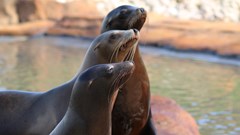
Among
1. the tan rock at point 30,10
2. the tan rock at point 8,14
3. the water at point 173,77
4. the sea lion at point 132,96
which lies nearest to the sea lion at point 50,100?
the sea lion at point 132,96

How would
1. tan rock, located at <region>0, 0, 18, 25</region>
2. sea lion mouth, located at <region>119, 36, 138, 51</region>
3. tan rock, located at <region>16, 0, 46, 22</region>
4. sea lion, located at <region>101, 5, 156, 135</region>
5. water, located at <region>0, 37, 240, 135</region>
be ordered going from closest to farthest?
sea lion mouth, located at <region>119, 36, 138, 51</region> → sea lion, located at <region>101, 5, 156, 135</region> → water, located at <region>0, 37, 240, 135</region> → tan rock, located at <region>16, 0, 46, 22</region> → tan rock, located at <region>0, 0, 18, 25</region>

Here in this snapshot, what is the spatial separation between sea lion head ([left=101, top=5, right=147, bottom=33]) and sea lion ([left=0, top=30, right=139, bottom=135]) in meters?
0.36

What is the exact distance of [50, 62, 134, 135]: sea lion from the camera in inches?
123

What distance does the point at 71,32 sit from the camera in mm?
15945

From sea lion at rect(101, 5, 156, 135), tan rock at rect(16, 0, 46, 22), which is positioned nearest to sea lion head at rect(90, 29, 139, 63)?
sea lion at rect(101, 5, 156, 135)

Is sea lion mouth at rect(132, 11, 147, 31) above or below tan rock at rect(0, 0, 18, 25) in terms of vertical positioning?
above

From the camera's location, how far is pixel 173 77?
1012 centimetres

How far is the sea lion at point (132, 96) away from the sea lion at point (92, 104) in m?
1.02

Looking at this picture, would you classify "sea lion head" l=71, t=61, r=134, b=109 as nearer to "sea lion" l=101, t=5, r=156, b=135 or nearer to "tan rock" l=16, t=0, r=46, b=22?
"sea lion" l=101, t=5, r=156, b=135

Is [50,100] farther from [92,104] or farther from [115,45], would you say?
[92,104]

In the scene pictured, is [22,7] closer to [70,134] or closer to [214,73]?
[214,73]

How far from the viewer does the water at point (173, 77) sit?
24.5ft

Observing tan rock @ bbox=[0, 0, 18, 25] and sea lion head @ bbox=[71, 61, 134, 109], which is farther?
tan rock @ bbox=[0, 0, 18, 25]

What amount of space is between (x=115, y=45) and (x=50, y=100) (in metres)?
0.61
